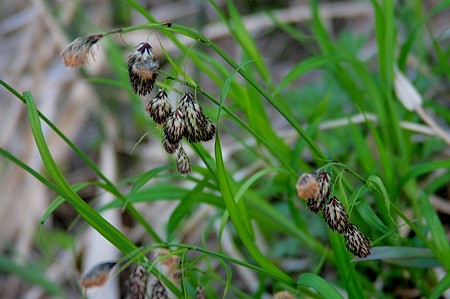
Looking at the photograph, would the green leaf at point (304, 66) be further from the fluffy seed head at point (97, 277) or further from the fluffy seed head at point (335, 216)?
the fluffy seed head at point (97, 277)

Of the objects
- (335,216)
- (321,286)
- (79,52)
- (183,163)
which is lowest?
(321,286)

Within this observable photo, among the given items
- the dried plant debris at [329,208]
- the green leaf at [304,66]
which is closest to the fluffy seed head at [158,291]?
the dried plant debris at [329,208]

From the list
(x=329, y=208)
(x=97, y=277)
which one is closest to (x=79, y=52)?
(x=97, y=277)

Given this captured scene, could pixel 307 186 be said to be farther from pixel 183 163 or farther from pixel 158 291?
pixel 158 291

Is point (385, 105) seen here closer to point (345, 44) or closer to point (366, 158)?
point (366, 158)

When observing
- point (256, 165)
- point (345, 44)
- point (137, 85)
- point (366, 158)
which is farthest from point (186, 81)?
point (345, 44)

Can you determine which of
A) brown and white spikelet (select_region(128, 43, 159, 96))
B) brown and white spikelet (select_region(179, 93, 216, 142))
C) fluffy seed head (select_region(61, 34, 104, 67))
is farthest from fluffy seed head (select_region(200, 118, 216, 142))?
fluffy seed head (select_region(61, 34, 104, 67))

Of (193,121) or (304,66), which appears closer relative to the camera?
(193,121)
